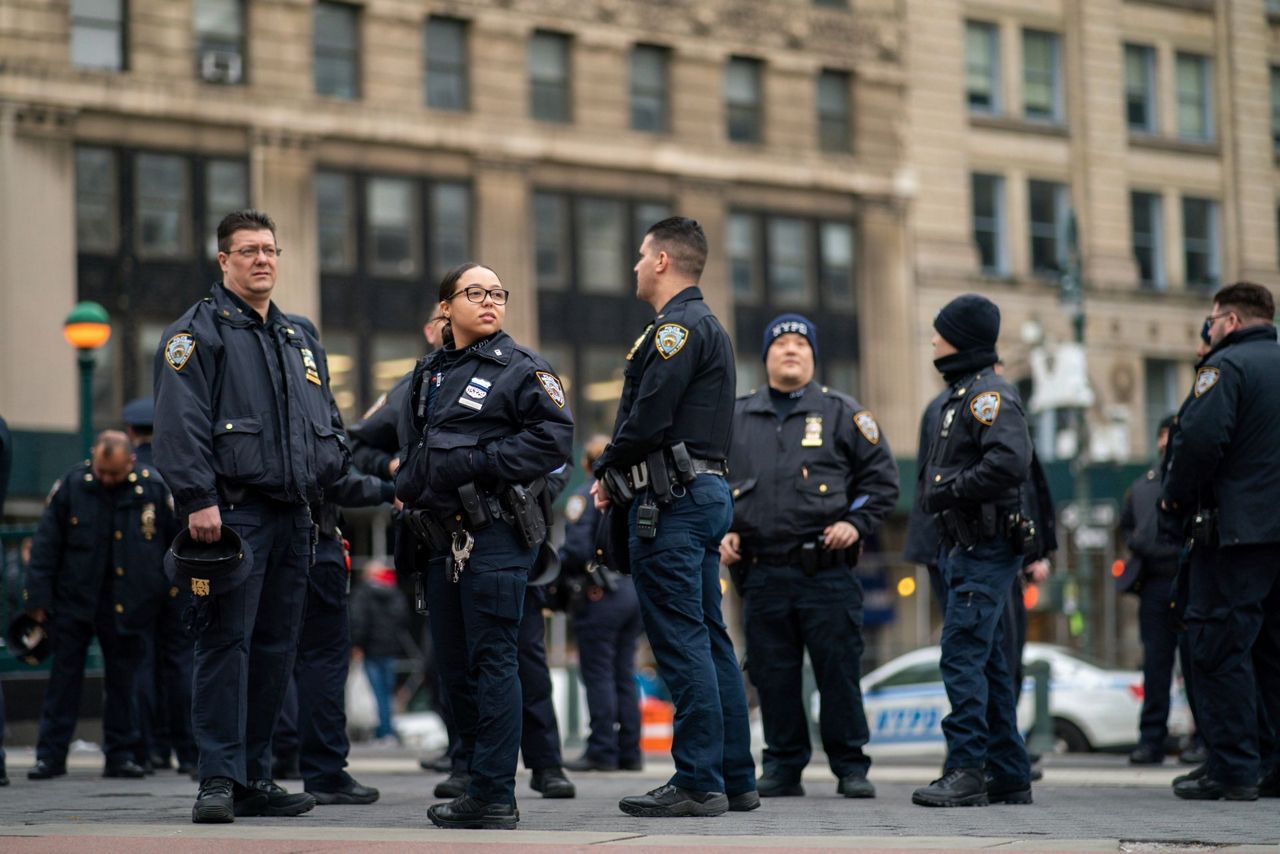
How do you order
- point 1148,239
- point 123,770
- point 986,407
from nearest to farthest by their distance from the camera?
point 986,407 < point 123,770 < point 1148,239

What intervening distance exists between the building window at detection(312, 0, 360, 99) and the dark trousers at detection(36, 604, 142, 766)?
72.5ft

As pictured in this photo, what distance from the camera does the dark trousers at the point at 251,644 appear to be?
7809 millimetres

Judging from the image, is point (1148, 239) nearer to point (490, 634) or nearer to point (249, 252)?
point (249, 252)

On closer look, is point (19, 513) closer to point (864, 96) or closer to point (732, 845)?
point (864, 96)

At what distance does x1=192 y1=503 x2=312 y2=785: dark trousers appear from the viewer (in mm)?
7809

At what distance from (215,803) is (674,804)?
180 centimetres

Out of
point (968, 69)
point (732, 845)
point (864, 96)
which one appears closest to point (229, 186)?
point (864, 96)

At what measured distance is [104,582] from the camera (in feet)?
40.5

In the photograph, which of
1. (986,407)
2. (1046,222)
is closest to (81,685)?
(986,407)

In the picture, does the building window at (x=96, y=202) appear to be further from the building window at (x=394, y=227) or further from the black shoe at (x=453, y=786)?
the black shoe at (x=453, y=786)

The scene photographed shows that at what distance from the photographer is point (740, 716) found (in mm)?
8453

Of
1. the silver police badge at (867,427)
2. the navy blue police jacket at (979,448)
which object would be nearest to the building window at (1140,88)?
the silver police badge at (867,427)

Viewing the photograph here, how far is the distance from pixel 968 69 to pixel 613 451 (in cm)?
3351

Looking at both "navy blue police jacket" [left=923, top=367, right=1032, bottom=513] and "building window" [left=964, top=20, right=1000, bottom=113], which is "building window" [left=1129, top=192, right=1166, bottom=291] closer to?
"building window" [left=964, top=20, right=1000, bottom=113]
